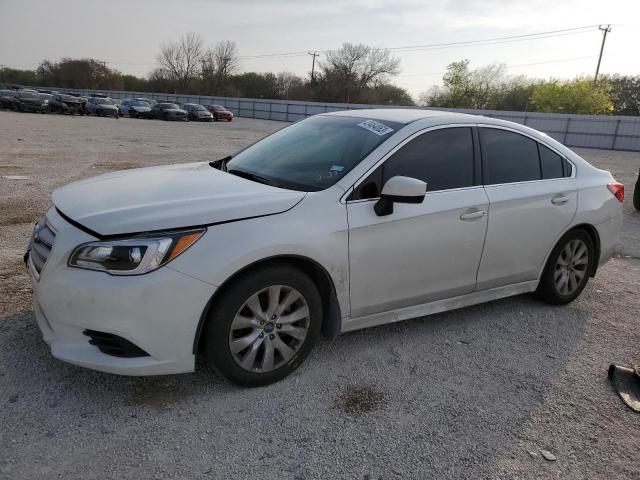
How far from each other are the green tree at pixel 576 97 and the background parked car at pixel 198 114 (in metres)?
41.0

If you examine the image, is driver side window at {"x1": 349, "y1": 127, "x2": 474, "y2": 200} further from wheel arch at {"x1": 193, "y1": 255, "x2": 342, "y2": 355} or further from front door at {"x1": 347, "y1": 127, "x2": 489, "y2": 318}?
wheel arch at {"x1": 193, "y1": 255, "x2": 342, "y2": 355}

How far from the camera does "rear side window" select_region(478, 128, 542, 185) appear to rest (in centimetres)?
395

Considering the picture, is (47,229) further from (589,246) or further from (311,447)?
(589,246)

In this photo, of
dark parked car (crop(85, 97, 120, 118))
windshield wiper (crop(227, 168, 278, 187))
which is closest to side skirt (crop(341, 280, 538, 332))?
windshield wiper (crop(227, 168, 278, 187))

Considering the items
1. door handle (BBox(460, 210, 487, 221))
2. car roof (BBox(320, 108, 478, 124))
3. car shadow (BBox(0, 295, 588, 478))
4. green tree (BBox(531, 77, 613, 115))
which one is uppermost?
green tree (BBox(531, 77, 613, 115))

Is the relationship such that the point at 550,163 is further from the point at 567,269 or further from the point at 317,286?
the point at 317,286

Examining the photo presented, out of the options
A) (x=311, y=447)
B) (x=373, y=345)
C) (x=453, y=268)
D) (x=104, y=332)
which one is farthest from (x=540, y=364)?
(x=104, y=332)

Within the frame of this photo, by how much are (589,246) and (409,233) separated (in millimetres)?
2257

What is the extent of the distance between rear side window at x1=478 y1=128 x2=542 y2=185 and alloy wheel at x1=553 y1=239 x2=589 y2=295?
770 millimetres

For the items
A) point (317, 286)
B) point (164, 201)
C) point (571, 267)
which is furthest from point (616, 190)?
point (164, 201)

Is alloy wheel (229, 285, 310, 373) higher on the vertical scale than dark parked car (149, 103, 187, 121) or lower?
lower

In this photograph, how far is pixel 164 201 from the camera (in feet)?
9.62

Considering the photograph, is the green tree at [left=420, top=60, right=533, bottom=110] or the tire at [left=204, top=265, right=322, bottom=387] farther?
the green tree at [left=420, top=60, right=533, bottom=110]

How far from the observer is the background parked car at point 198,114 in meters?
41.3
